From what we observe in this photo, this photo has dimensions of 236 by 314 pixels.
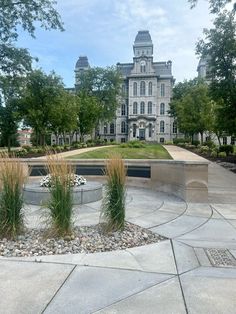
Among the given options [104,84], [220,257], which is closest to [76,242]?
[220,257]

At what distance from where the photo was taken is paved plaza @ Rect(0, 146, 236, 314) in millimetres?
2699

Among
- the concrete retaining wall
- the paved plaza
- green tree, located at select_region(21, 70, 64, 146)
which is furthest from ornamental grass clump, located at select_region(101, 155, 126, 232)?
green tree, located at select_region(21, 70, 64, 146)

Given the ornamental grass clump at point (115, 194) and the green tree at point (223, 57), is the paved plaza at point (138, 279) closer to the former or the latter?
the ornamental grass clump at point (115, 194)

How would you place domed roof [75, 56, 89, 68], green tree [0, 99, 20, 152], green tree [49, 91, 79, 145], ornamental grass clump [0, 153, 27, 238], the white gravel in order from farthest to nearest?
domed roof [75, 56, 89, 68] < green tree [0, 99, 20, 152] < green tree [49, 91, 79, 145] < ornamental grass clump [0, 153, 27, 238] < the white gravel

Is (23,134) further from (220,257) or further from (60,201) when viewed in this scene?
(220,257)

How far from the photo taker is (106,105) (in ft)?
187

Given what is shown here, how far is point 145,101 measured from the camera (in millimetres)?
77625

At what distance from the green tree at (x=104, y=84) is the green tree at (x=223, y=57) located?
4158 cm

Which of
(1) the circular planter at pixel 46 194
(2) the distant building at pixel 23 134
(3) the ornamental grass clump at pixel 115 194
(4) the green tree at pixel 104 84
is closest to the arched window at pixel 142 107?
A: (4) the green tree at pixel 104 84

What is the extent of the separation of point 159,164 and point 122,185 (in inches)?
174

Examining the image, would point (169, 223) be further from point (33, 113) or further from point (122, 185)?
point (33, 113)

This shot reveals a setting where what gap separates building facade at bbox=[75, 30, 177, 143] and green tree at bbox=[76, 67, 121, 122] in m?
18.2

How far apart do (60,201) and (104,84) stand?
181 ft

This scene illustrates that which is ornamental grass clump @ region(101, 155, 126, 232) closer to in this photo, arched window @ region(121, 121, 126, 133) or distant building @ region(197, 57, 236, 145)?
distant building @ region(197, 57, 236, 145)
